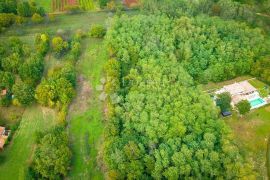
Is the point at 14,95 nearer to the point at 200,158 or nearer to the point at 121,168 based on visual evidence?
the point at 121,168

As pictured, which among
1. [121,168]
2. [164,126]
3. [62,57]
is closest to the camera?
[121,168]

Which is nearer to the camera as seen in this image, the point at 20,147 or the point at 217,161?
the point at 217,161

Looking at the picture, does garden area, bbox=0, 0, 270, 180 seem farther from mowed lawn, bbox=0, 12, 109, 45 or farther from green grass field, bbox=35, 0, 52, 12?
green grass field, bbox=35, 0, 52, 12

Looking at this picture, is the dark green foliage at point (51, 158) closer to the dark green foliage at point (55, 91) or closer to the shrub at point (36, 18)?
the dark green foliage at point (55, 91)

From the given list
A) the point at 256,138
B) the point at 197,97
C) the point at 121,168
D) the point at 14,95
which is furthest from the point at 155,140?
the point at 14,95

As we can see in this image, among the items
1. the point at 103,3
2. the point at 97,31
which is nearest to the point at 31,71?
the point at 97,31
